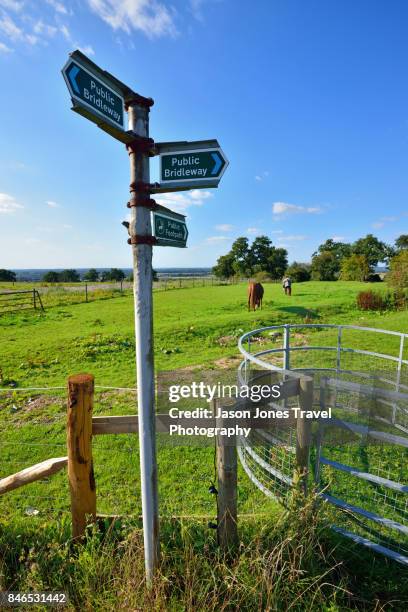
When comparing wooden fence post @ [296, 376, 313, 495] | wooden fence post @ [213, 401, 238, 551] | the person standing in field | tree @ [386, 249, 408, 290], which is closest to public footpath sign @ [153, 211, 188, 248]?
wooden fence post @ [213, 401, 238, 551]

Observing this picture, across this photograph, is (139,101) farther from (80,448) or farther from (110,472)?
(110,472)

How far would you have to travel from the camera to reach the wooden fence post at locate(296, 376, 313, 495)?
2618mm

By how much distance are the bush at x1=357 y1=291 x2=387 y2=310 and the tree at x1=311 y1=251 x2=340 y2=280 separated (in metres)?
44.1

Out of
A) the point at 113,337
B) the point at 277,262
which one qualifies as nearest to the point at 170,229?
the point at 113,337

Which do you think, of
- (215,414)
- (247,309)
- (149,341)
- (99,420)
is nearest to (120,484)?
(99,420)

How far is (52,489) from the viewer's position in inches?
159

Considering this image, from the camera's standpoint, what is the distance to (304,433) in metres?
2.63

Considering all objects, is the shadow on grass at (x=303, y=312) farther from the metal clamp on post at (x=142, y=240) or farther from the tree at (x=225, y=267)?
the tree at (x=225, y=267)

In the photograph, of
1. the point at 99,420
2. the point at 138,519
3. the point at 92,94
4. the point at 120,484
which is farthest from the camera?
the point at 120,484

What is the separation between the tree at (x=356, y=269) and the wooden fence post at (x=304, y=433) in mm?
51702

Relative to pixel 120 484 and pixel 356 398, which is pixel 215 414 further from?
pixel 356 398

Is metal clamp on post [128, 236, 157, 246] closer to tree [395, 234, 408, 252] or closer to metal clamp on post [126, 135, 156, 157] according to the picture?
metal clamp on post [126, 135, 156, 157]

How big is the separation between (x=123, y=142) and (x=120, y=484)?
12.3ft

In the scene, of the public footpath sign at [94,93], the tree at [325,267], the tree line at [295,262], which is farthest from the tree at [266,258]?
the public footpath sign at [94,93]
